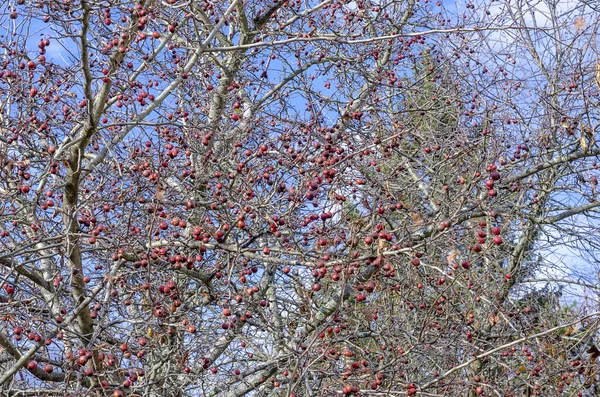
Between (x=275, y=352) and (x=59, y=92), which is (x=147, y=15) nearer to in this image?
(x=59, y=92)

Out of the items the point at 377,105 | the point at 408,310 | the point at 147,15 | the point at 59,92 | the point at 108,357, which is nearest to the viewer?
the point at 108,357

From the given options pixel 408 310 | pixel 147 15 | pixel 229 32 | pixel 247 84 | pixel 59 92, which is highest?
pixel 229 32

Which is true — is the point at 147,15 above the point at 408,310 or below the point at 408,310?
above

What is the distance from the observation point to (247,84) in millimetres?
7758

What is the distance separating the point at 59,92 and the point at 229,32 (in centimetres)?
257

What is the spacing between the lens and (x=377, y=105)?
8383 mm

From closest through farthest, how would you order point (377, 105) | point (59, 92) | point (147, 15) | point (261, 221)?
point (147, 15) < point (261, 221) < point (59, 92) < point (377, 105)

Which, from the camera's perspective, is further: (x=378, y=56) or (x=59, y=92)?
(x=378, y=56)

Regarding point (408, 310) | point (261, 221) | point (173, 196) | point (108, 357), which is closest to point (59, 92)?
point (173, 196)

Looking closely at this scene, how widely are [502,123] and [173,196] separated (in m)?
3.89

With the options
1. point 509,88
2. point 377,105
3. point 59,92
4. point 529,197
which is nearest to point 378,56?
point 377,105

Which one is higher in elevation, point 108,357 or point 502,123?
point 502,123

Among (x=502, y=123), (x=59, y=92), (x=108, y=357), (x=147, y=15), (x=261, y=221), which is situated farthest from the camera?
(x=502, y=123)

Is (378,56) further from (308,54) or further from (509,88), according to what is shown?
(509,88)
